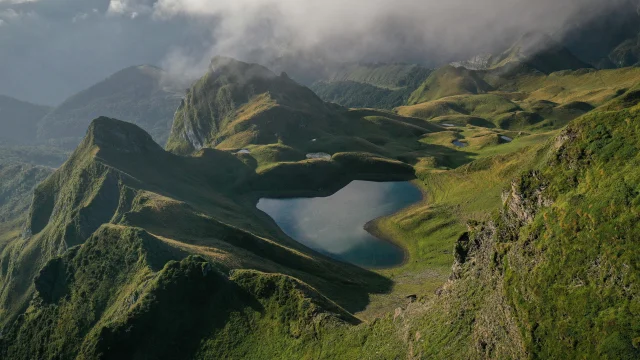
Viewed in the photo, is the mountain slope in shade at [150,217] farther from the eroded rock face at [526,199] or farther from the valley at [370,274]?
the eroded rock face at [526,199]

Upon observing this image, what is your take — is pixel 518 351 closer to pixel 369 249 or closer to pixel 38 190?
pixel 369 249

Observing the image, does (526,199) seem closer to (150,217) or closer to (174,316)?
(174,316)

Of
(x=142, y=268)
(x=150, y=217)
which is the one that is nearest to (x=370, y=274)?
(x=142, y=268)

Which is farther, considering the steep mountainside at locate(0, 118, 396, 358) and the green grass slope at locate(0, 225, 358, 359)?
the steep mountainside at locate(0, 118, 396, 358)

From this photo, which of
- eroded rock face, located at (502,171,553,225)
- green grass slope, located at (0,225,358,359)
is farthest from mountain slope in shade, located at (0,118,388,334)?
eroded rock face, located at (502,171,553,225)

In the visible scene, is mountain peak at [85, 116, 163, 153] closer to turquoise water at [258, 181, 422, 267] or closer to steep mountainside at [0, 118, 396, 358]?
steep mountainside at [0, 118, 396, 358]

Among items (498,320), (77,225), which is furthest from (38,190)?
(498,320)
